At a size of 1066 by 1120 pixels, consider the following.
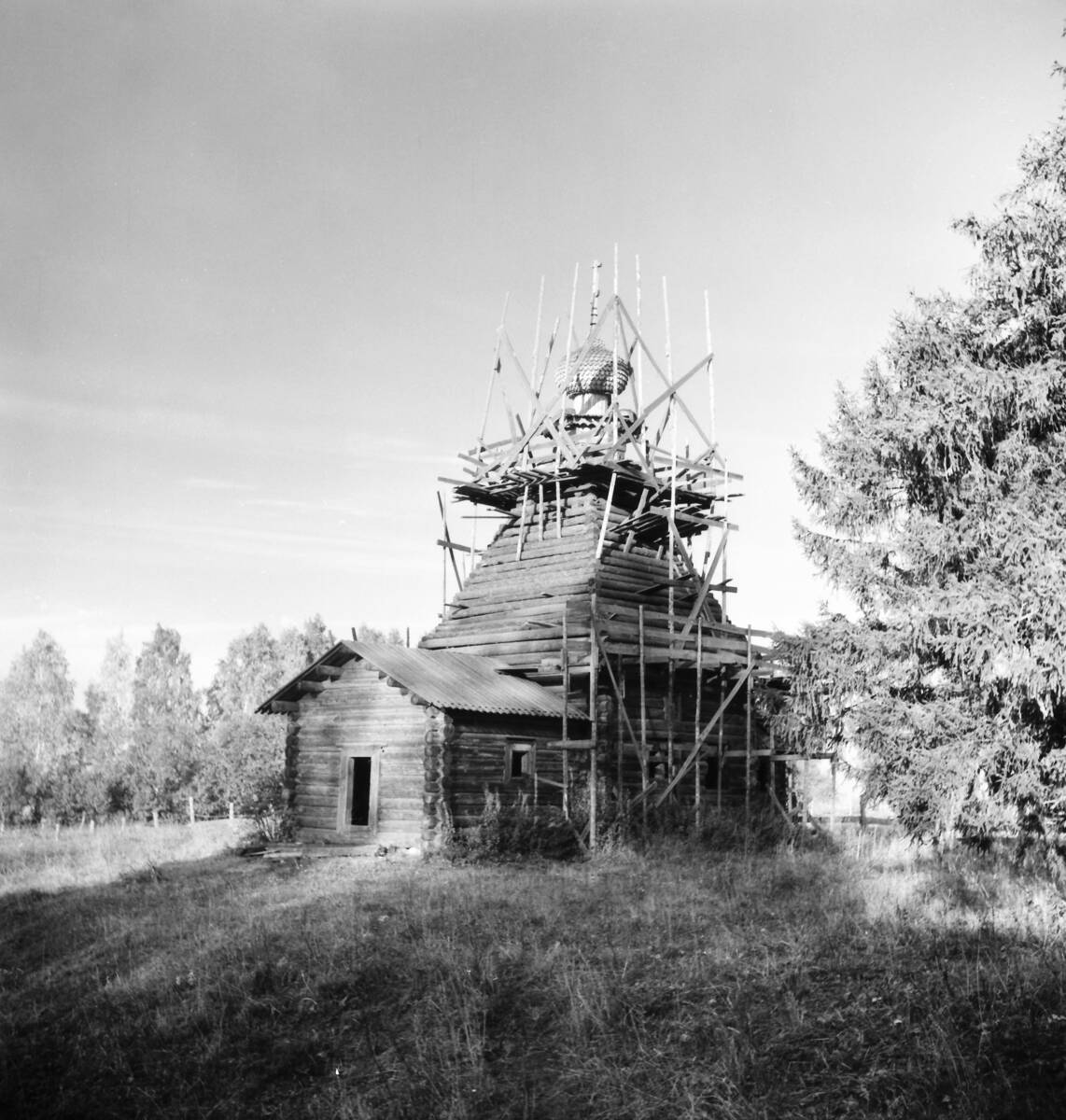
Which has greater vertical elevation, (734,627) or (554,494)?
(554,494)

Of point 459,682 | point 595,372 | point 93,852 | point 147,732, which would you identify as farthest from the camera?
point 147,732

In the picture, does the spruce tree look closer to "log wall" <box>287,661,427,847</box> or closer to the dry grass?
"log wall" <box>287,661,427,847</box>

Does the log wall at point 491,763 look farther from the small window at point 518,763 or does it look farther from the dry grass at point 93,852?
the dry grass at point 93,852

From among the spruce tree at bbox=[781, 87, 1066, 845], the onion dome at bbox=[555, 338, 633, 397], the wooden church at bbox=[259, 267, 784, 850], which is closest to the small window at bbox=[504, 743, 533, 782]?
the wooden church at bbox=[259, 267, 784, 850]

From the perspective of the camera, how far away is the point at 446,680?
2417cm

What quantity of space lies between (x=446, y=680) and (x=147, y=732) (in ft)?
103

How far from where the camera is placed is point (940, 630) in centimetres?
1484

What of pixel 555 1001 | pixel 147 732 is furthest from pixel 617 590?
pixel 147 732

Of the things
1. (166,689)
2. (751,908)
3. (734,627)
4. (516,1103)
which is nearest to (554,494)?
(734,627)

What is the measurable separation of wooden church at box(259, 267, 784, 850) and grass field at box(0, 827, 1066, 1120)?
5.80 m

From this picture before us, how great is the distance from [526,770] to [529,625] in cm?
466

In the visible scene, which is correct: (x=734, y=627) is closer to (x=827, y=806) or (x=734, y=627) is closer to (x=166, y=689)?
(x=827, y=806)

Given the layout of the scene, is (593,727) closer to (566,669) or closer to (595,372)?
(566,669)

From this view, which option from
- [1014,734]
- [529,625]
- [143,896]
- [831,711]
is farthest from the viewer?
[529,625]
